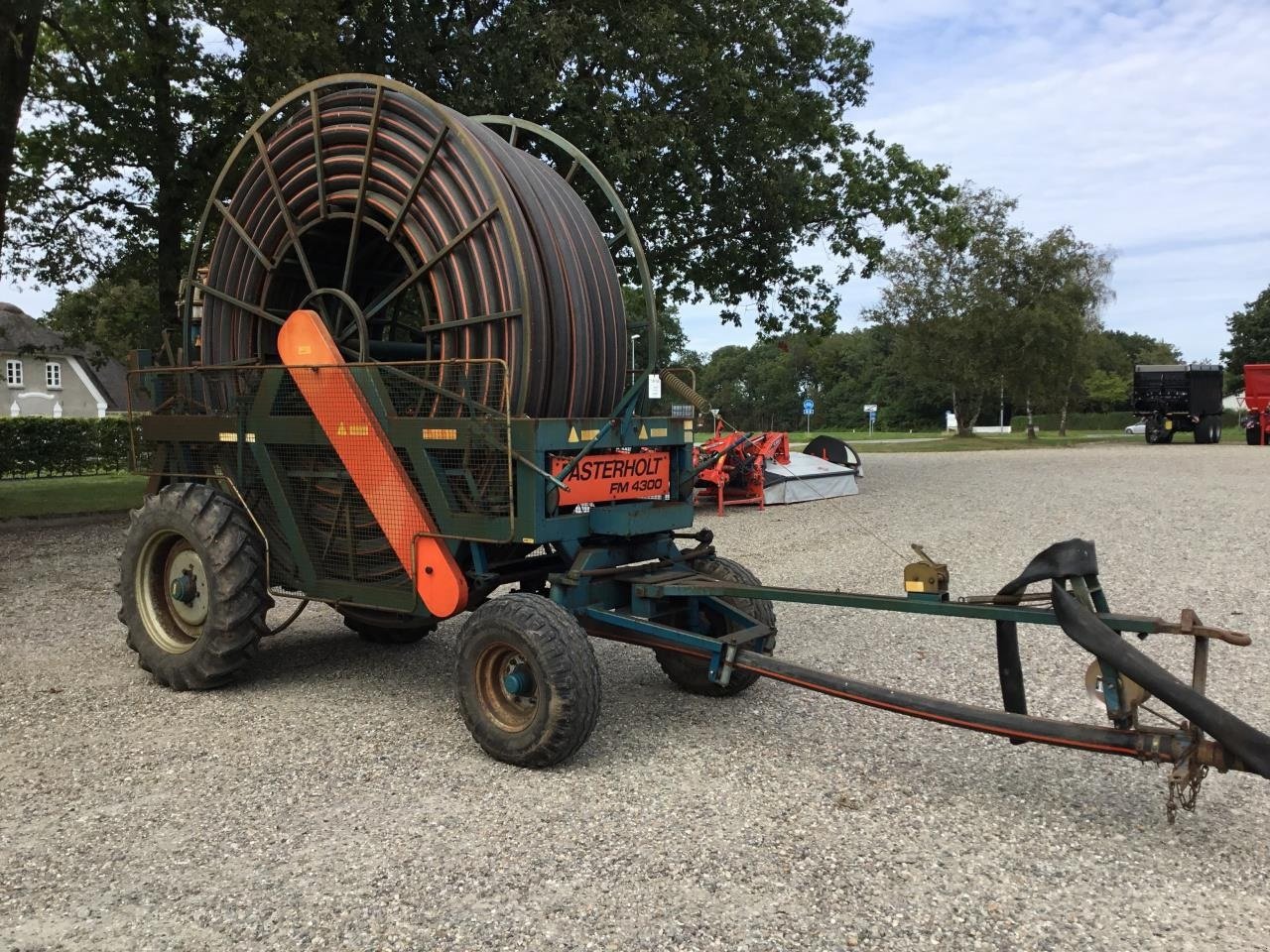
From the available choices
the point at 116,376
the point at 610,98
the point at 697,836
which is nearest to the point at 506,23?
the point at 610,98

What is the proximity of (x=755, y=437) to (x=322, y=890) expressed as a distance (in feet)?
41.5

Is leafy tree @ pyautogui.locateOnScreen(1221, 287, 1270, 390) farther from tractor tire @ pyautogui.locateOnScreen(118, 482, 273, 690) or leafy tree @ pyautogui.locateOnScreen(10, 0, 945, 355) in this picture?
tractor tire @ pyautogui.locateOnScreen(118, 482, 273, 690)

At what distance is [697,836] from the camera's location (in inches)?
142

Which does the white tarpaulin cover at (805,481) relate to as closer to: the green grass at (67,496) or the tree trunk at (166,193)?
the tree trunk at (166,193)

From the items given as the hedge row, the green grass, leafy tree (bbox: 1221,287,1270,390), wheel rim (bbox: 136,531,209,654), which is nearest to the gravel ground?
wheel rim (bbox: 136,531,209,654)

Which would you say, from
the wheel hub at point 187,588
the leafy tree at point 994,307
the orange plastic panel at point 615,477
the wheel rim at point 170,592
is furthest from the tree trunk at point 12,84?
the leafy tree at point 994,307

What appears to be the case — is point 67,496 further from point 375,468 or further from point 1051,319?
point 1051,319

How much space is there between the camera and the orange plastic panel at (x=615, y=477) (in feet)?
15.2

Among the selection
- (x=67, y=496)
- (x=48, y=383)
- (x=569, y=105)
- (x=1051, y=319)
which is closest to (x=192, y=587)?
(x=569, y=105)

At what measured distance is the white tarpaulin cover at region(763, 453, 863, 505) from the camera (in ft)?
49.9

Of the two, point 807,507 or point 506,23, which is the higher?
point 506,23

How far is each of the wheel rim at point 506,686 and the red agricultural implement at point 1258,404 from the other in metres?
33.3

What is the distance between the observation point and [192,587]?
553 centimetres

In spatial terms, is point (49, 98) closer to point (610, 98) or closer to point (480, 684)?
point (610, 98)
